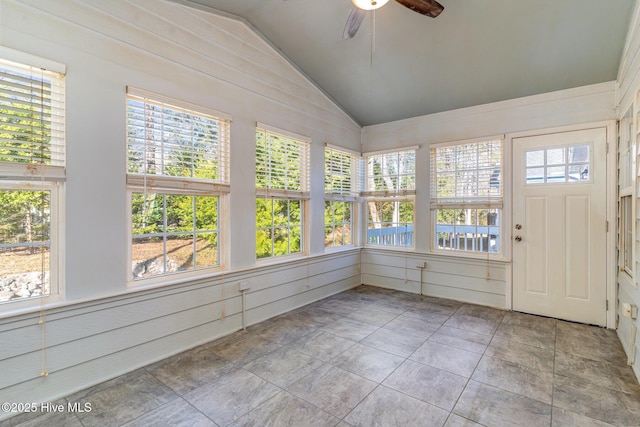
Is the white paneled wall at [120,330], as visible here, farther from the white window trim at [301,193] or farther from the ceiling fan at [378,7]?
the ceiling fan at [378,7]

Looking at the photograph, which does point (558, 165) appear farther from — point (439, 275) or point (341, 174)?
point (341, 174)

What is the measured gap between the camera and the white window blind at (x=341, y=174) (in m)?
4.45

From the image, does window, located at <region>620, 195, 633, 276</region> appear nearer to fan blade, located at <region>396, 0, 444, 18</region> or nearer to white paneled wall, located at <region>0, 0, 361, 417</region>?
fan blade, located at <region>396, 0, 444, 18</region>

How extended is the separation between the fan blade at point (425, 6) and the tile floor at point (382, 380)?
2791 millimetres

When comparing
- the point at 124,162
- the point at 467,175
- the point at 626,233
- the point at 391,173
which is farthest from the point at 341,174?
the point at 626,233

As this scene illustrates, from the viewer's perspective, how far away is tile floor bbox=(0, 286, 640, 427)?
1898 mm

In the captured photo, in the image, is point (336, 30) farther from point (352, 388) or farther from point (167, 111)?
point (352, 388)

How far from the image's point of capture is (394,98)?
421 centimetres

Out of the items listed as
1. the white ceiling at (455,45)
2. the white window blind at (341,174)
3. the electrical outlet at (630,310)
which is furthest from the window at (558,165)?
the white window blind at (341,174)

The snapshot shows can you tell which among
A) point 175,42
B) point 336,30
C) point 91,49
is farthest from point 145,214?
point 336,30

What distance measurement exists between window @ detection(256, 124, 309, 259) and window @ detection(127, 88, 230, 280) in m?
0.49

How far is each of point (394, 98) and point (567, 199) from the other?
2.46m

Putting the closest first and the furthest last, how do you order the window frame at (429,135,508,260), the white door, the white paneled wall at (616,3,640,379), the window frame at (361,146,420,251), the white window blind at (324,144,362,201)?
the white paneled wall at (616,3,640,379) < the white door < the window frame at (429,135,508,260) < the white window blind at (324,144,362,201) < the window frame at (361,146,420,251)

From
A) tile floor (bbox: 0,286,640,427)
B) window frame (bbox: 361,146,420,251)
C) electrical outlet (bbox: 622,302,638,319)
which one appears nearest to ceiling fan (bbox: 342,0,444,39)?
window frame (bbox: 361,146,420,251)
